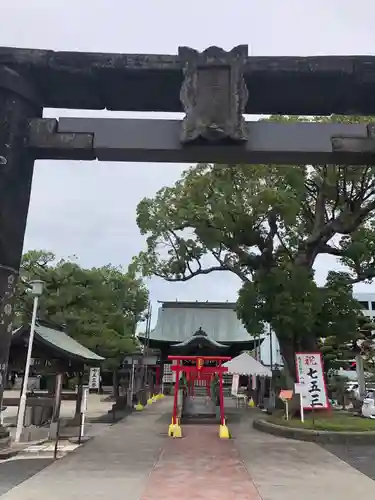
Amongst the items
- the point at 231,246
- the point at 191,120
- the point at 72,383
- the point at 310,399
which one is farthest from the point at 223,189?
the point at 72,383

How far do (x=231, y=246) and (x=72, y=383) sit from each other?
2479 cm

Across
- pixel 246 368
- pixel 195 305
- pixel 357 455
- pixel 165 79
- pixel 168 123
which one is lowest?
pixel 357 455

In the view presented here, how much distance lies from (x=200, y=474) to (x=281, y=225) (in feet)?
36.0

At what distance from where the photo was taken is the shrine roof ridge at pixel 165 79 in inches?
338

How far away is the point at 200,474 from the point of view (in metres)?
8.49

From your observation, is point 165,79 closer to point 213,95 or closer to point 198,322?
point 213,95

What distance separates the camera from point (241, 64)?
8406 mm

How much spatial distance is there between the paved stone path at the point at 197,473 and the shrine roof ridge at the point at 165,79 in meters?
6.81

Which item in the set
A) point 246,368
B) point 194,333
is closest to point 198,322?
point 194,333

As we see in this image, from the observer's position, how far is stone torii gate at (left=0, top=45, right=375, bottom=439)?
26.7 feet

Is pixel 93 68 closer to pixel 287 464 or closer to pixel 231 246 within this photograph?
pixel 287 464

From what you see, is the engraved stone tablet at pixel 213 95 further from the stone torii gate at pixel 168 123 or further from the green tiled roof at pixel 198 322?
the green tiled roof at pixel 198 322

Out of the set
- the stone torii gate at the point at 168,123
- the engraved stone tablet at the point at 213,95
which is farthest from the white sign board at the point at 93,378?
the engraved stone tablet at the point at 213,95

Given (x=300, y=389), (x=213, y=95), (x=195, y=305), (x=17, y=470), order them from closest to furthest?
(x=213, y=95), (x=17, y=470), (x=300, y=389), (x=195, y=305)
